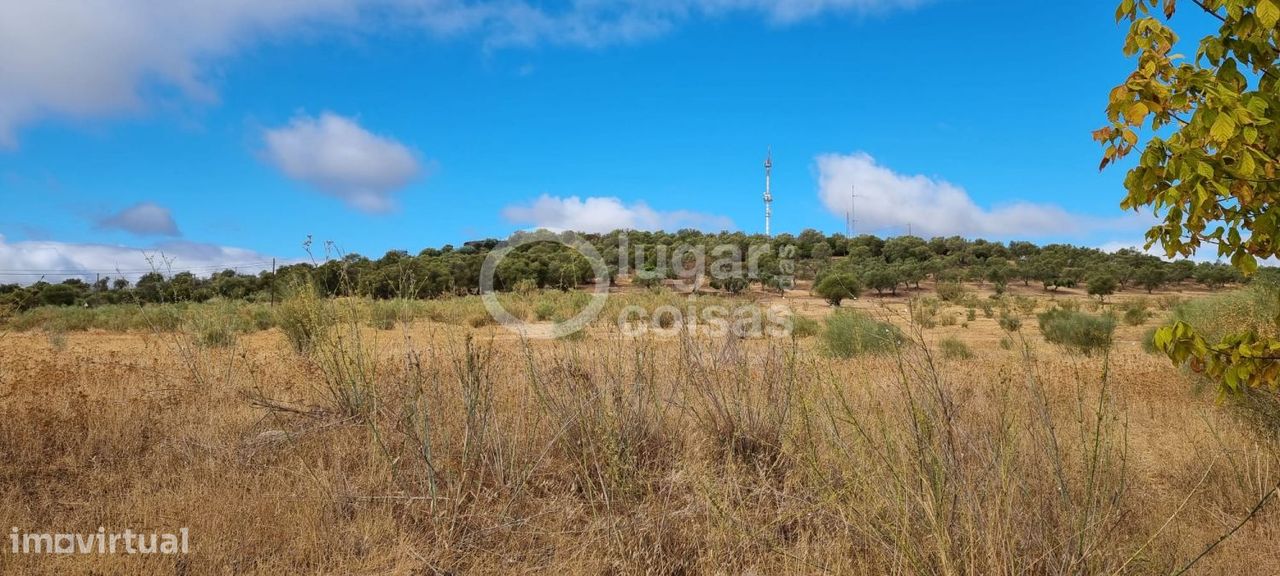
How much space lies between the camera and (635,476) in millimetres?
4020

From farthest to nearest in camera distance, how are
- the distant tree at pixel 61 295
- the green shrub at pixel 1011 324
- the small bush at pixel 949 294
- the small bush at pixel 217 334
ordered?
the small bush at pixel 949 294
the distant tree at pixel 61 295
the small bush at pixel 217 334
the green shrub at pixel 1011 324

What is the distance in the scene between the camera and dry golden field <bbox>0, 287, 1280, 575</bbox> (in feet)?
9.84

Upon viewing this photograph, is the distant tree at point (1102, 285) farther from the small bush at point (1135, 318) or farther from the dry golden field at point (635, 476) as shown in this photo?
the dry golden field at point (635, 476)

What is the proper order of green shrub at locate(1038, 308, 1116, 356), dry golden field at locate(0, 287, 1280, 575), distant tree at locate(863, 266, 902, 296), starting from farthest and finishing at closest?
distant tree at locate(863, 266, 902, 296) < green shrub at locate(1038, 308, 1116, 356) < dry golden field at locate(0, 287, 1280, 575)

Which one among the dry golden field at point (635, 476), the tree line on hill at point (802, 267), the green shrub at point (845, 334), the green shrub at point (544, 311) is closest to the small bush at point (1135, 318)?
the tree line on hill at point (802, 267)

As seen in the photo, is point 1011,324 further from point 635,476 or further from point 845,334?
point 845,334

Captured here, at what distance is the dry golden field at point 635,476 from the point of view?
300cm

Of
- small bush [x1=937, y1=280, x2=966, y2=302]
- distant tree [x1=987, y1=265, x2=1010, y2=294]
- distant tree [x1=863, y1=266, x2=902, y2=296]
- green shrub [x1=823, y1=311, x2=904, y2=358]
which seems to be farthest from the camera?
distant tree [x1=987, y1=265, x2=1010, y2=294]

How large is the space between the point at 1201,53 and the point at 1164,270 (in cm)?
5864

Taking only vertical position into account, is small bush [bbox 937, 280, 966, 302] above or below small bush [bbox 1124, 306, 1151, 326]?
above

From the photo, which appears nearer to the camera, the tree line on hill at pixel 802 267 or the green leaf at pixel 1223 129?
→ the green leaf at pixel 1223 129

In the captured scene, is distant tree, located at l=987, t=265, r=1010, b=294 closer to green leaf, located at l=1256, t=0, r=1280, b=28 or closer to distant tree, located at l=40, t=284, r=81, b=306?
green leaf, located at l=1256, t=0, r=1280, b=28

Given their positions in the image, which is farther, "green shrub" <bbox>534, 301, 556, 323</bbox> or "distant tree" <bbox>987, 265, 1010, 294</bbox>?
"distant tree" <bbox>987, 265, 1010, 294</bbox>

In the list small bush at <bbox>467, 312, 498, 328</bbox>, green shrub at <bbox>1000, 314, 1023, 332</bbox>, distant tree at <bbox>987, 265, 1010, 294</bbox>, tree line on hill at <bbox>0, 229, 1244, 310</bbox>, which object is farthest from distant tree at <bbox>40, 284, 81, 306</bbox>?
distant tree at <bbox>987, 265, 1010, 294</bbox>
